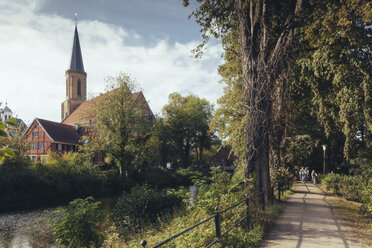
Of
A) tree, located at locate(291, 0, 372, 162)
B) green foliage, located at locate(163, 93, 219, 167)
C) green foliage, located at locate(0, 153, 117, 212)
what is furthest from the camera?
green foliage, located at locate(163, 93, 219, 167)

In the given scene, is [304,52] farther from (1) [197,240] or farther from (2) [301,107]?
(1) [197,240]

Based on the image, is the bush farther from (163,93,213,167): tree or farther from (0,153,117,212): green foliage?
(163,93,213,167): tree

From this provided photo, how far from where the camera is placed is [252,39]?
10.5m

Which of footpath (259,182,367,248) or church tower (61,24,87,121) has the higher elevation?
church tower (61,24,87,121)

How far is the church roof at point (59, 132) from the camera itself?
139 feet

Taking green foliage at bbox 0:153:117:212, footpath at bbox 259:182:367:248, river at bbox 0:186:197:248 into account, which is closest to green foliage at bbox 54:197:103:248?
river at bbox 0:186:197:248

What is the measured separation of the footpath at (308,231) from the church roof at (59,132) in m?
39.6

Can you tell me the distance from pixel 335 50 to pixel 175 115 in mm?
35114

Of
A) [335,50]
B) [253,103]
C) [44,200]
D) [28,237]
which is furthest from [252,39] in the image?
[44,200]

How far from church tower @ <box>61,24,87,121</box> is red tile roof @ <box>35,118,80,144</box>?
13.9 metres

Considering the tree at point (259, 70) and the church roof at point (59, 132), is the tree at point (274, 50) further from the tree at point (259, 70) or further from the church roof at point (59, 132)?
the church roof at point (59, 132)

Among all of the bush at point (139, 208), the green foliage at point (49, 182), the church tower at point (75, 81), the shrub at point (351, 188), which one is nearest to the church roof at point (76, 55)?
the church tower at point (75, 81)

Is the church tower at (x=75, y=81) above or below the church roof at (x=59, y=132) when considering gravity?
above

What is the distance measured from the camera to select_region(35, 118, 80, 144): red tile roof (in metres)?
42.5
